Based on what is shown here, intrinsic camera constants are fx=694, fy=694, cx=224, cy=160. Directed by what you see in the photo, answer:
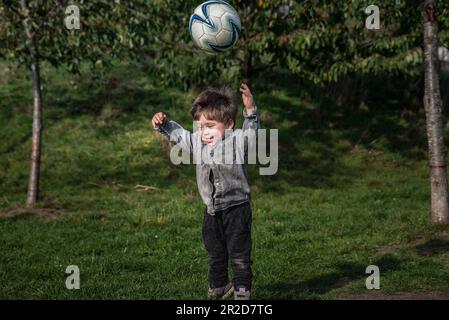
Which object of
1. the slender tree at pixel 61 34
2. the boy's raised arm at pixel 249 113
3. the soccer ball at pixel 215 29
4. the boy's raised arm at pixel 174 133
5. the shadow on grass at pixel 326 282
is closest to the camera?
the boy's raised arm at pixel 249 113

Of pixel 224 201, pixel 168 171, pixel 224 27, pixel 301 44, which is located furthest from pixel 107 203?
pixel 224 201

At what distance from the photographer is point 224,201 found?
6.26m

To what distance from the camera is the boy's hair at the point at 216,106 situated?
6.22m

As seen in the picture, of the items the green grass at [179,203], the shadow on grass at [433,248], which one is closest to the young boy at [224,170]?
the green grass at [179,203]

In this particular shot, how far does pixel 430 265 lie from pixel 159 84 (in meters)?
8.08

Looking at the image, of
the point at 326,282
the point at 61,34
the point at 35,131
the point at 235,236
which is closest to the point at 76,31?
the point at 61,34

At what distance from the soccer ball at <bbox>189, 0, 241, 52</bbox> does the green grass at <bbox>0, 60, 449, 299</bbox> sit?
2.63 m

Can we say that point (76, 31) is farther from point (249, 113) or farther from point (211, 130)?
point (249, 113)

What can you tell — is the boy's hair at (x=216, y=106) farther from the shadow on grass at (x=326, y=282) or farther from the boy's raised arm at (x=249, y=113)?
the shadow on grass at (x=326, y=282)

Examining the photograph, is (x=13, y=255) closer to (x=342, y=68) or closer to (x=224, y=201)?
(x=224, y=201)

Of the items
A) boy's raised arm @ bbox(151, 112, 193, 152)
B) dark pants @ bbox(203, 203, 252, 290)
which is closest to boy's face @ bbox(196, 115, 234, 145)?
boy's raised arm @ bbox(151, 112, 193, 152)

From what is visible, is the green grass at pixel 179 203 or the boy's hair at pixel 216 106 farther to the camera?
the green grass at pixel 179 203

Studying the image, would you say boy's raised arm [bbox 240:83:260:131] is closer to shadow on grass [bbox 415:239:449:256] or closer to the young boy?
the young boy

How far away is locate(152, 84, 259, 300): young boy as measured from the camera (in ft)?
20.4
